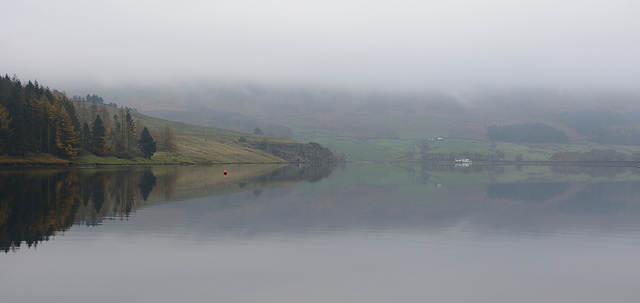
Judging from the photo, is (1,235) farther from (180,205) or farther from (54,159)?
(54,159)

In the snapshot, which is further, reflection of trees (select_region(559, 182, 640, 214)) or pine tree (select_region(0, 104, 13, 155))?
pine tree (select_region(0, 104, 13, 155))

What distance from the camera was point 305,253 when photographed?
22547 millimetres

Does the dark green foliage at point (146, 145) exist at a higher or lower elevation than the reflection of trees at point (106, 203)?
higher

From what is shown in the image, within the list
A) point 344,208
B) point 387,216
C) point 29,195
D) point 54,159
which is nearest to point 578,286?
point 387,216

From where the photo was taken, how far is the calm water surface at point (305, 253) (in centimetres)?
1648

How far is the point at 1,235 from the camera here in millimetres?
24562

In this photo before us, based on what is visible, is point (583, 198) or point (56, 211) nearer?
point (56, 211)

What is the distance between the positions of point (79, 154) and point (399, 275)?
133321 millimetres

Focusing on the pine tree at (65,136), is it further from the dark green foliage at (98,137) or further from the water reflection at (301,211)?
the water reflection at (301,211)

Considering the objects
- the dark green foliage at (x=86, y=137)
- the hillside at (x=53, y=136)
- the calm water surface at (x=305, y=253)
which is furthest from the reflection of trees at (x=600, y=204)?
the dark green foliage at (x=86, y=137)

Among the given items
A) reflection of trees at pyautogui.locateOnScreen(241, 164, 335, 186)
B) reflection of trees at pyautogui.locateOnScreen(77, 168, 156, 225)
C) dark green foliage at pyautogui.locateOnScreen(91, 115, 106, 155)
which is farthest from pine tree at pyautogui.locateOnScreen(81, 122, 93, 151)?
reflection of trees at pyautogui.locateOnScreen(77, 168, 156, 225)

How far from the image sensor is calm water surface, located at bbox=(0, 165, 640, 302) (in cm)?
1648

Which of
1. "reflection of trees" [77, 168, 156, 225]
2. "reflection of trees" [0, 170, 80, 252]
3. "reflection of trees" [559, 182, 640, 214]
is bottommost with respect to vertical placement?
"reflection of trees" [77, 168, 156, 225]

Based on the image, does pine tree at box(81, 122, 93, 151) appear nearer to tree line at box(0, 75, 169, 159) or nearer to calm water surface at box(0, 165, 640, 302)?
tree line at box(0, 75, 169, 159)
